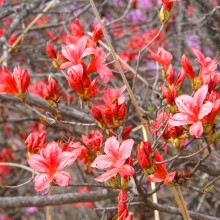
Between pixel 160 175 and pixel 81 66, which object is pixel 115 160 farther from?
pixel 81 66

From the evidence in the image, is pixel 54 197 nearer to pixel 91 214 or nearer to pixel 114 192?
pixel 114 192

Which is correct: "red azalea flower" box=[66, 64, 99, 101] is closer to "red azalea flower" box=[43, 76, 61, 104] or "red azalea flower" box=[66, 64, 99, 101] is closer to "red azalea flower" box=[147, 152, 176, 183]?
"red azalea flower" box=[43, 76, 61, 104]

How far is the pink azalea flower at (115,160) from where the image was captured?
1.31 meters

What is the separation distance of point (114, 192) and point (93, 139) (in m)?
→ 0.56

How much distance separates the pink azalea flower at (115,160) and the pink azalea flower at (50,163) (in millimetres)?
83

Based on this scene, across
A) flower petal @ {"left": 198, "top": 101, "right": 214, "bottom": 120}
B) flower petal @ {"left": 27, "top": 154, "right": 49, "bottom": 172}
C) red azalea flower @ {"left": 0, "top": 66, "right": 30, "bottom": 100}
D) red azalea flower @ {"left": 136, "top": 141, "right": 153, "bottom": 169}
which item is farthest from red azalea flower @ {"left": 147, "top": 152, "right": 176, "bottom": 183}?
red azalea flower @ {"left": 0, "top": 66, "right": 30, "bottom": 100}

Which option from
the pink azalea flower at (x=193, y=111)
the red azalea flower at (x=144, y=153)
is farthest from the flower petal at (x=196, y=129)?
the red azalea flower at (x=144, y=153)

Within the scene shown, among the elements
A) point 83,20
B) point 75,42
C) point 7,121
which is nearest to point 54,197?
point 75,42

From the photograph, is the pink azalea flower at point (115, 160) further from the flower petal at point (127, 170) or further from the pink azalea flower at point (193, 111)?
the pink azalea flower at point (193, 111)

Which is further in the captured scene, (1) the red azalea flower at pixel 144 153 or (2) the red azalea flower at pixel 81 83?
(2) the red azalea flower at pixel 81 83

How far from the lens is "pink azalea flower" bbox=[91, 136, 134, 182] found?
51.5 inches

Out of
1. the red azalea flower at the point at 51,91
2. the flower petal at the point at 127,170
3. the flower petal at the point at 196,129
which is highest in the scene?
the red azalea flower at the point at 51,91

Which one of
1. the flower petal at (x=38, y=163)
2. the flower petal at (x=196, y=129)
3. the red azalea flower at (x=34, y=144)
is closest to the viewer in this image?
the flower petal at (x=196, y=129)

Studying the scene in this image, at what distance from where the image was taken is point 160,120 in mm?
1558
